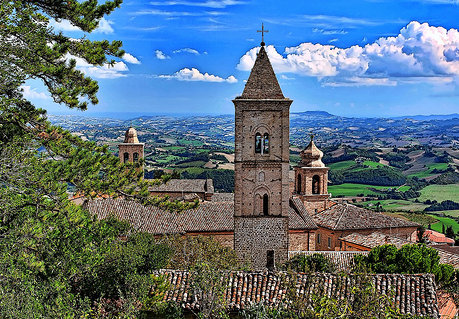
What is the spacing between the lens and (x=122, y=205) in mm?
29359

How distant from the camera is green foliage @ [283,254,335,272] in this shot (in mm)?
22719

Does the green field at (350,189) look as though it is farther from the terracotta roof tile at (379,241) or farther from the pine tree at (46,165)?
the pine tree at (46,165)

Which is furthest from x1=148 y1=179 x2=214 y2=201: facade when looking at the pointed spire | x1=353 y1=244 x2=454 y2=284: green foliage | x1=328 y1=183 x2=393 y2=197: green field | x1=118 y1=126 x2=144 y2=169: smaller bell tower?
x1=328 y1=183 x2=393 y2=197: green field

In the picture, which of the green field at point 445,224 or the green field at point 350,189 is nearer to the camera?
the green field at point 445,224

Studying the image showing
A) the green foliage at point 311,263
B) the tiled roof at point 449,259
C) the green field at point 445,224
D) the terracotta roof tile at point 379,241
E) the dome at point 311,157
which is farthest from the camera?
the green field at point 445,224

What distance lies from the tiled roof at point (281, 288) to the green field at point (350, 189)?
210 ft

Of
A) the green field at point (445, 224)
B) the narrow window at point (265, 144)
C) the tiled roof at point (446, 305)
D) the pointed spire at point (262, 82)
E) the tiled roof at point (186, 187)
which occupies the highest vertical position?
the pointed spire at point (262, 82)

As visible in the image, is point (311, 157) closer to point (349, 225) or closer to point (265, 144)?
point (349, 225)

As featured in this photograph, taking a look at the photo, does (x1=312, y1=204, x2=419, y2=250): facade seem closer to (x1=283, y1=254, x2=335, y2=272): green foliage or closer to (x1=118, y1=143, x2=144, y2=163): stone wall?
(x1=283, y1=254, x2=335, y2=272): green foliage

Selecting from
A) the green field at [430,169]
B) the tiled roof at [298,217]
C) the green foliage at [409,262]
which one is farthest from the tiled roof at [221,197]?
the green field at [430,169]

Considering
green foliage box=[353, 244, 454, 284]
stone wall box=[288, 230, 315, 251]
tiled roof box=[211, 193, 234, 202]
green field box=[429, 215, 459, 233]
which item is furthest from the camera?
green field box=[429, 215, 459, 233]

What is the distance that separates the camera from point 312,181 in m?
35.8

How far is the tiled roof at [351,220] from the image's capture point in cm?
3275

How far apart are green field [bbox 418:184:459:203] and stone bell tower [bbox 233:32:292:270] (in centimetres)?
6204
